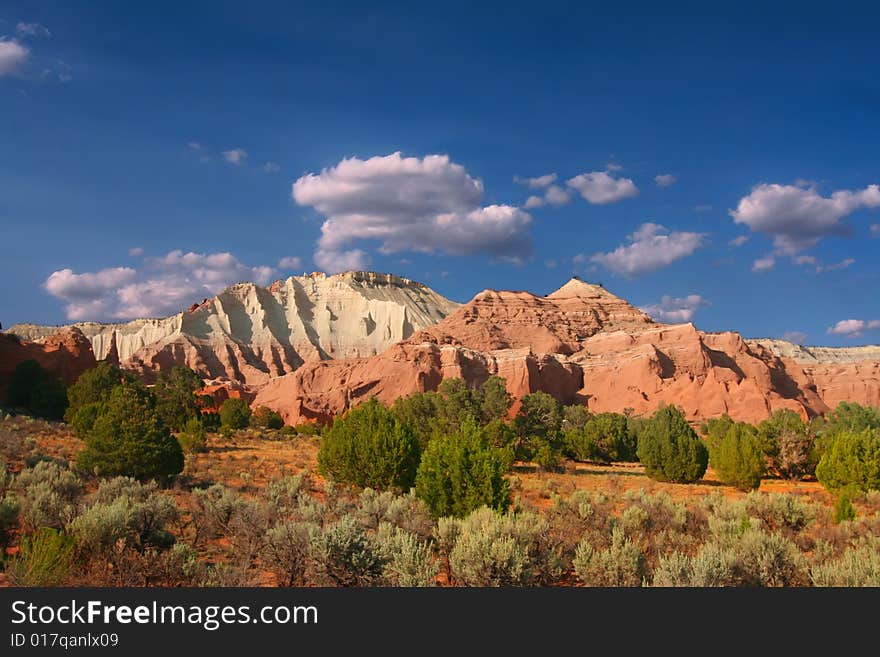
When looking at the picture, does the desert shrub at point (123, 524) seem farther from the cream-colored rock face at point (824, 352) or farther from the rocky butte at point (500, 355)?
the cream-colored rock face at point (824, 352)

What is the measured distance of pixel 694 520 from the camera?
13312mm

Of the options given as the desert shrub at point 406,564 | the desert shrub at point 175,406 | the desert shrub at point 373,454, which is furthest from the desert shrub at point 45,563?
the desert shrub at point 175,406

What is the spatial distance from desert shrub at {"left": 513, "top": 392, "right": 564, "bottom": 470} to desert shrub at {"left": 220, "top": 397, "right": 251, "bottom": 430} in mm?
24843

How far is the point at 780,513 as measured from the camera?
13.6 m

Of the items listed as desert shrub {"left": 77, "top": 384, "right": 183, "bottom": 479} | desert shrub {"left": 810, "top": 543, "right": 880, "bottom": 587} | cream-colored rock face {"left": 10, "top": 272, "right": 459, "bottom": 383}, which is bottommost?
desert shrub {"left": 810, "top": 543, "right": 880, "bottom": 587}

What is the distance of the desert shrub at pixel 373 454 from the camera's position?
18891 mm

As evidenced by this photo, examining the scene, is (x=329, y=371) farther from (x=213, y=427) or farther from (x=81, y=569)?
(x=81, y=569)

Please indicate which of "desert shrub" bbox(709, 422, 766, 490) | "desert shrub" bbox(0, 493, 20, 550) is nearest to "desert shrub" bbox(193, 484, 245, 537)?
"desert shrub" bbox(0, 493, 20, 550)

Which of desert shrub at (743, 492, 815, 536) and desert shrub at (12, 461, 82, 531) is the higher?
desert shrub at (12, 461, 82, 531)

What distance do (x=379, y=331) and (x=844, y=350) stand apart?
10628 centimetres

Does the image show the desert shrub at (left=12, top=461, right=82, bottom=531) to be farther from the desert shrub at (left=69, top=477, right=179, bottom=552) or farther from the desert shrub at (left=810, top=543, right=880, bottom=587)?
the desert shrub at (left=810, top=543, right=880, bottom=587)

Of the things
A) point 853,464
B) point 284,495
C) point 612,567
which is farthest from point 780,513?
point 284,495

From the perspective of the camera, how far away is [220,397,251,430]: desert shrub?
50188mm

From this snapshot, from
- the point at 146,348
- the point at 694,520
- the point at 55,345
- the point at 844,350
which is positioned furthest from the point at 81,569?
the point at 844,350
